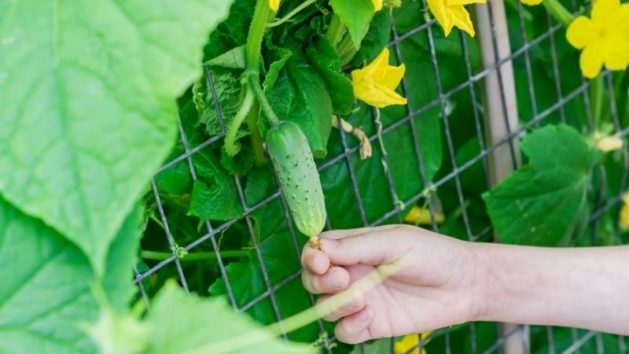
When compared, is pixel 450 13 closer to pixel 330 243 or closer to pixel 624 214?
pixel 330 243

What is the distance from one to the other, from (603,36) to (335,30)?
Result: 34 centimetres

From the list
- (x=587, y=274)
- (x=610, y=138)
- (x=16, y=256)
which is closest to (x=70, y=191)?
(x=16, y=256)

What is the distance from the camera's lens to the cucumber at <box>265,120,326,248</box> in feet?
2.54

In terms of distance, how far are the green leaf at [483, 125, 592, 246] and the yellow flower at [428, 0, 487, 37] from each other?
277mm

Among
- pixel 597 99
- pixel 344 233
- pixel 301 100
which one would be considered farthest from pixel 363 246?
pixel 597 99

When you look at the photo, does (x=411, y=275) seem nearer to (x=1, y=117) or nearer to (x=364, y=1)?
(x=364, y=1)

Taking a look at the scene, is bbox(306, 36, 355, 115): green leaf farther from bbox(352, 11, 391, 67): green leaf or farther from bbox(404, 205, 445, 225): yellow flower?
bbox(404, 205, 445, 225): yellow flower

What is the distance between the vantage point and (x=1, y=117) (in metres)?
0.50

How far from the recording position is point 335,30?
0.87 meters

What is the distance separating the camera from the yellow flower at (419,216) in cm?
114

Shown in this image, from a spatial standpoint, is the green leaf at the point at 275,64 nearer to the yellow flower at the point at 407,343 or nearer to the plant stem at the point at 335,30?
the plant stem at the point at 335,30

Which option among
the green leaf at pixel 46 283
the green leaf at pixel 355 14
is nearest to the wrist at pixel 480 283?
the green leaf at pixel 355 14

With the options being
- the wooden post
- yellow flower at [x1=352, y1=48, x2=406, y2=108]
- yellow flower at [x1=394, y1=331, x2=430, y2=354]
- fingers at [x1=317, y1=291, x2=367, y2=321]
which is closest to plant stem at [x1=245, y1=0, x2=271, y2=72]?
yellow flower at [x1=352, y1=48, x2=406, y2=108]

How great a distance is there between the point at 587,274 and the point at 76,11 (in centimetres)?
70
